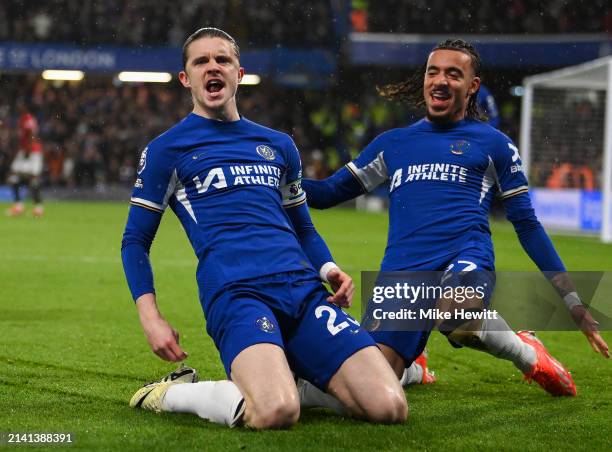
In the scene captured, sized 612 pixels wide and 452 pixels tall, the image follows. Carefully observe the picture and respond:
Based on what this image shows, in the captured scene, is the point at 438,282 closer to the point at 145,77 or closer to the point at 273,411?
the point at 273,411

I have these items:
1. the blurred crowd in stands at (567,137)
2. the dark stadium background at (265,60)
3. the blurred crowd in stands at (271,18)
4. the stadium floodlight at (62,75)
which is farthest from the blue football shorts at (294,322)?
the stadium floodlight at (62,75)

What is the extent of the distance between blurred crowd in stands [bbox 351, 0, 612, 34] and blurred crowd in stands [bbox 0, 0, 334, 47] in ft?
4.38

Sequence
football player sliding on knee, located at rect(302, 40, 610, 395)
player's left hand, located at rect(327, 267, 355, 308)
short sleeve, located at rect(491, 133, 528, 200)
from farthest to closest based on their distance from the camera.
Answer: short sleeve, located at rect(491, 133, 528, 200) < football player sliding on knee, located at rect(302, 40, 610, 395) < player's left hand, located at rect(327, 267, 355, 308)

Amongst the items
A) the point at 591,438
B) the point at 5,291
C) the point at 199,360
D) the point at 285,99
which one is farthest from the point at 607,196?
the point at 285,99

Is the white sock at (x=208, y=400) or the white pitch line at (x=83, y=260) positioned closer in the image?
the white sock at (x=208, y=400)

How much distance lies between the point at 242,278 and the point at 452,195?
116cm

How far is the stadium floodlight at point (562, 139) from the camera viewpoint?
1722cm

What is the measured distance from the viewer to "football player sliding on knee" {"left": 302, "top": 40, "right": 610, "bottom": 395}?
427cm

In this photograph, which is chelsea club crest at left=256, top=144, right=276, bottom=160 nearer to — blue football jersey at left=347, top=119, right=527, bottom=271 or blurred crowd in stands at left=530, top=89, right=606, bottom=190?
blue football jersey at left=347, top=119, right=527, bottom=271

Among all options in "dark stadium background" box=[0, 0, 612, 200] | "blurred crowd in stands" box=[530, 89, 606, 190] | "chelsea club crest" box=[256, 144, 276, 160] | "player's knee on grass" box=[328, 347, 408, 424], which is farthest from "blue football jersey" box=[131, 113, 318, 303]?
"dark stadium background" box=[0, 0, 612, 200]

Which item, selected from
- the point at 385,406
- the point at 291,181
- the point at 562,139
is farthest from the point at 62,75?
the point at 385,406

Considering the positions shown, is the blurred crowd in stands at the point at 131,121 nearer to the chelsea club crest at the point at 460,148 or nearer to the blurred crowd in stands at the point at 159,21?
the blurred crowd in stands at the point at 159,21

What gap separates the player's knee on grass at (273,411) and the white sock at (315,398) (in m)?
0.40

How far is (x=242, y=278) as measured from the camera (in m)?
3.71
